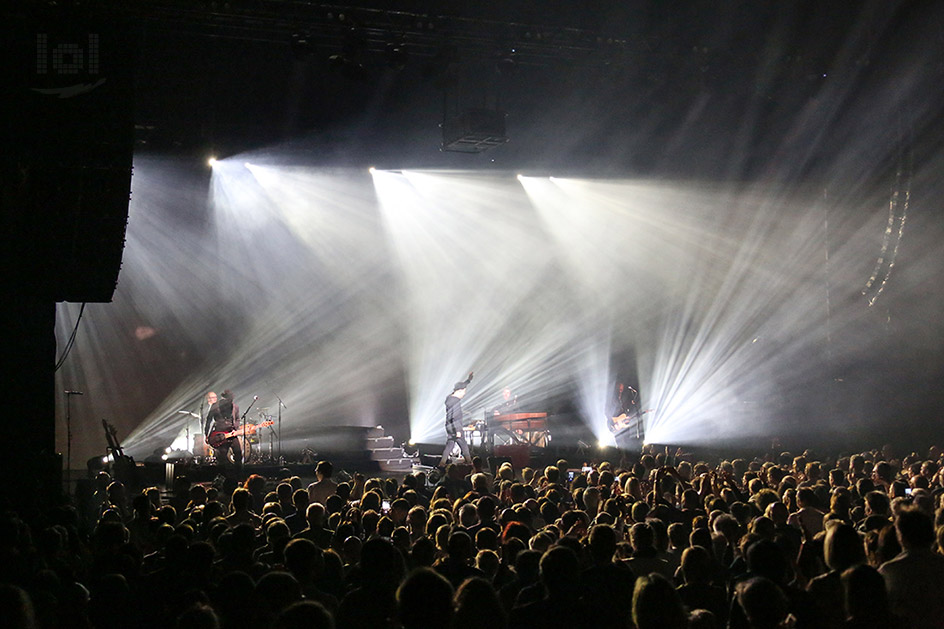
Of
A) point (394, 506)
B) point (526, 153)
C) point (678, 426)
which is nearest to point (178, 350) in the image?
point (526, 153)

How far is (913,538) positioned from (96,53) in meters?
8.29

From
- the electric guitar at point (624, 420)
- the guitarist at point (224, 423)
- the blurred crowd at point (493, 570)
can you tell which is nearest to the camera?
the blurred crowd at point (493, 570)

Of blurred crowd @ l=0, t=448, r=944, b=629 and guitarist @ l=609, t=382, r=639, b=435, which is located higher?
guitarist @ l=609, t=382, r=639, b=435

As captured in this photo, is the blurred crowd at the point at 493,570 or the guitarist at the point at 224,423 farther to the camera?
the guitarist at the point at 224,423

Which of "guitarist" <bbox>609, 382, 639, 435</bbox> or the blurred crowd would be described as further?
"guitarist" <bbox>609, 382, 639, 435</bbox>

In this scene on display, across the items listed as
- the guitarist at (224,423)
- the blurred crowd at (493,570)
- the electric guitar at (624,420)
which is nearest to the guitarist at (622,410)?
the electric guitar at (624,420)

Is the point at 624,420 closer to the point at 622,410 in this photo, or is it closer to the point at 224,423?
the point at 622,410

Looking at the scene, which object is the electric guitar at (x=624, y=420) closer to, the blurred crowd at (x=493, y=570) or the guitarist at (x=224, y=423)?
the guitarist at (x=224, y=423)

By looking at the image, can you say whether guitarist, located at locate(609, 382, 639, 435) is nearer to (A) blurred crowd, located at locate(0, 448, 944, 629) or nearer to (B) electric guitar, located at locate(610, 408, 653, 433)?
(B) electric guitar, located at locate(610, 408, 653, 433)

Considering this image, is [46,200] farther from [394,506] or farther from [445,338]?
[445,338]

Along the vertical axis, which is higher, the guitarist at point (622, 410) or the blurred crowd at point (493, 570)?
the guitarist at point (622, 410)

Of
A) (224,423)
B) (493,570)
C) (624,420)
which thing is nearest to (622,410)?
(624,420)

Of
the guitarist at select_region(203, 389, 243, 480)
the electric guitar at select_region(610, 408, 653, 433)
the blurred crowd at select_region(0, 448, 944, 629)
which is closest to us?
the blurred crowd at select_region(0, 448, 944, 629)

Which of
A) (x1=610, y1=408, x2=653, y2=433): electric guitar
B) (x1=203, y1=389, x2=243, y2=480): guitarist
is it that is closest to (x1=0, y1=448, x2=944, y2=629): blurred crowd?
(x1=203, y1=389, x2=243, y2=480): guitarist
